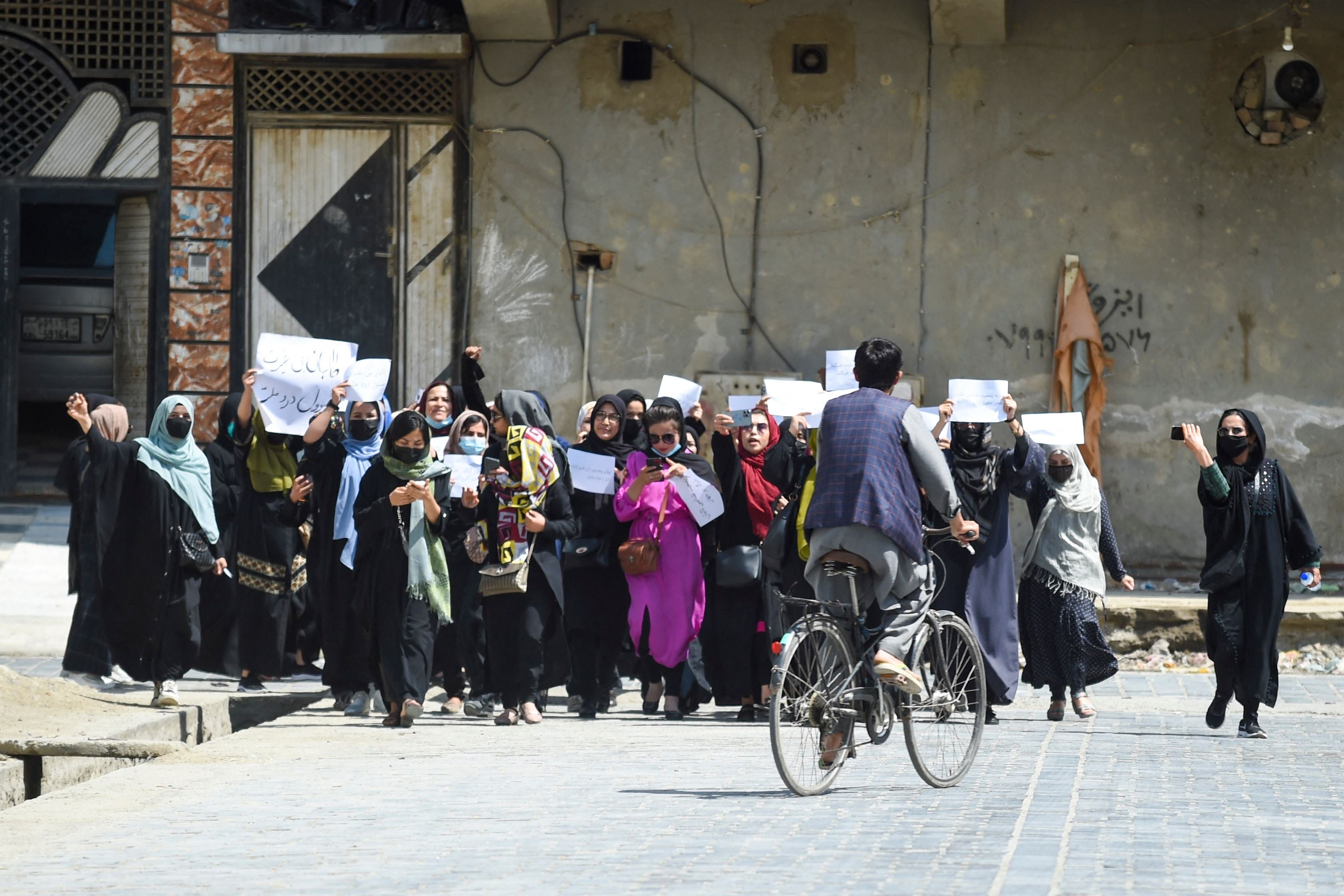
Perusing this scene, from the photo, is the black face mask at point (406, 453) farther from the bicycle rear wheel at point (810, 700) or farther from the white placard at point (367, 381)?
the bicycle rear wheel at point (810, 700)

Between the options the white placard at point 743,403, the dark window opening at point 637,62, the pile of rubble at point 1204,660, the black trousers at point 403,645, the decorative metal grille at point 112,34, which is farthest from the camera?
the decorative metal grille at point 112,34

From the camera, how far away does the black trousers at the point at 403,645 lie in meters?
8.86

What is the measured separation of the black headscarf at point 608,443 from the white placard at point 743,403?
0.61 metres

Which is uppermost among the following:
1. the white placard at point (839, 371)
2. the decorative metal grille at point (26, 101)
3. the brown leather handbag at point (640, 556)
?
the decorative metal grille at point (26, 101)

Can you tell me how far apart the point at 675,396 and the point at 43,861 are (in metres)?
5.38

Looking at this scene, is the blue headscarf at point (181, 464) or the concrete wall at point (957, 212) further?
the concrete wall at point (957, 212)

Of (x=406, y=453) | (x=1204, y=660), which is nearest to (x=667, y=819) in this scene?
(x=406, y=453)

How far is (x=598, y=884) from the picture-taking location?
Answer: 15.9 feet

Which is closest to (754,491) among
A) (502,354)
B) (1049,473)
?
(1049,473)

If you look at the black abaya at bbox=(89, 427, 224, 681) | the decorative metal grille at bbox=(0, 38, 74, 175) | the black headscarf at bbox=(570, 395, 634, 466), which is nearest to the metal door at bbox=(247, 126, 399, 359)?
the decorative metal grille at bbox=(0, 38, 74, 175)

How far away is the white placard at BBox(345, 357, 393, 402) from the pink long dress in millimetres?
1361

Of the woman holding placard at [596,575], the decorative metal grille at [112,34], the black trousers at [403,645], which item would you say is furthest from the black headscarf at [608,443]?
the decorative metal grille at [112,34]

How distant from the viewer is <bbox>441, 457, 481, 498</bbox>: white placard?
905 cm

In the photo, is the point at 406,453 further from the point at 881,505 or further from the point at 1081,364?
the point at 1081,364
